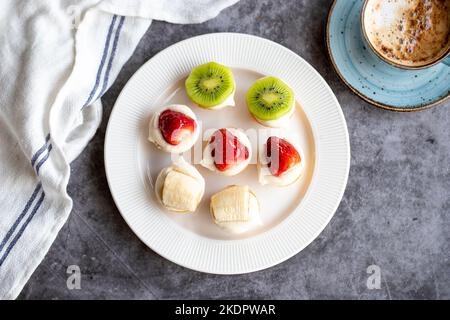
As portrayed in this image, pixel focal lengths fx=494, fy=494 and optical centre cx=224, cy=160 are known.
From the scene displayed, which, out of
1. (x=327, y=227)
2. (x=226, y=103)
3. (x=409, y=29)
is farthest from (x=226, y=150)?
(x=409, y=29)

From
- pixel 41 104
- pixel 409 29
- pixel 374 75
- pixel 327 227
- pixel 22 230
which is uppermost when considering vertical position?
pixel 409 29

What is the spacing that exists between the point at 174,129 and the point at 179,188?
0.15 metres

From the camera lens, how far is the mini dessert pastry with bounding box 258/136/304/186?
49.8 inches

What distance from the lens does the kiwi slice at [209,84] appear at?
1.29 m

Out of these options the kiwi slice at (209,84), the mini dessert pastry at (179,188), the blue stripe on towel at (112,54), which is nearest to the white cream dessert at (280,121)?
the kiwi slice at (209,84)

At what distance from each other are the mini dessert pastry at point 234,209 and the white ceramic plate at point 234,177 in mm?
59

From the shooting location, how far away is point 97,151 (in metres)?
1.37

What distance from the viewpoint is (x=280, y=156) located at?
1268 millimetres

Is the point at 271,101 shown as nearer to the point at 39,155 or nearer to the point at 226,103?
the point at 226,103

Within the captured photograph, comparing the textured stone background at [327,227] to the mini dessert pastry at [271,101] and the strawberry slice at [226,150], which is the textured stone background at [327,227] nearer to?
the mini dessert pastry at [271,101]

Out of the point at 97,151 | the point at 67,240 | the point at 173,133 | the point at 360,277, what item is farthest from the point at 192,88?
the point at 360,277

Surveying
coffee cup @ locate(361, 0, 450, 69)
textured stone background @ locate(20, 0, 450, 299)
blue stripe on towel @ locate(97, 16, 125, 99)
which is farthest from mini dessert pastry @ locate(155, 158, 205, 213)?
coffee cup @ locate(361, 0, 450, 69)

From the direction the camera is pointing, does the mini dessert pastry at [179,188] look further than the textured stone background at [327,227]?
No

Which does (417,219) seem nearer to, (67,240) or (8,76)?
(67,240)
